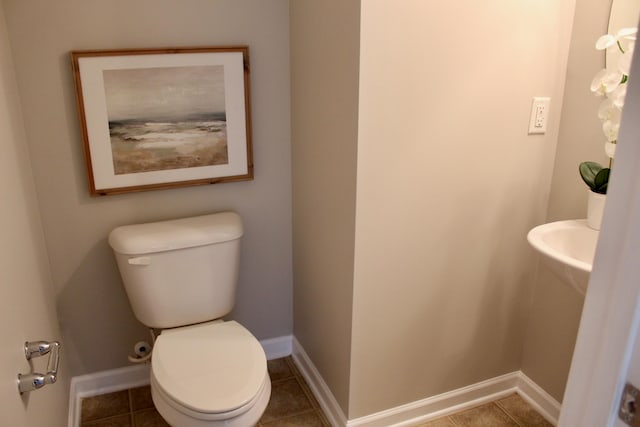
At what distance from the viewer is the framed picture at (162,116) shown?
1798mm

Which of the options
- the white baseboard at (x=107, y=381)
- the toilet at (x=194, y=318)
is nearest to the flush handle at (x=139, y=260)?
the toilet at (x=194, y=318)

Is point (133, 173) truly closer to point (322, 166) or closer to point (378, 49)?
point (322, 166)

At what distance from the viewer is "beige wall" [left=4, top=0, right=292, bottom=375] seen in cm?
173

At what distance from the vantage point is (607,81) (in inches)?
55.2

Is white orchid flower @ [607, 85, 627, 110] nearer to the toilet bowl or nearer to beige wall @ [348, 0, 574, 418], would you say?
beige wall @ [348, 0, 574, 418]

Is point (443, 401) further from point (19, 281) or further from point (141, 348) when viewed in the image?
point (19, 281)

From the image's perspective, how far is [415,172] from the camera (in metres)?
1.67

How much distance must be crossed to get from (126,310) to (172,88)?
953 millimetres

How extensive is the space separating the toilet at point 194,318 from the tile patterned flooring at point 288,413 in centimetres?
40

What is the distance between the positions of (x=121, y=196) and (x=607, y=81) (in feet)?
5.65

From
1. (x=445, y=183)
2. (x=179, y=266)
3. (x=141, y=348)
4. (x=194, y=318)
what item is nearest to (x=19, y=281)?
(x=179, y=266)

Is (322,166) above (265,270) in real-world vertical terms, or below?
above

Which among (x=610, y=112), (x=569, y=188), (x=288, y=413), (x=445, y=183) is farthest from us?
(x=288, y=413)


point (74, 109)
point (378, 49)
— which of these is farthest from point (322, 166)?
point (74, 109)
